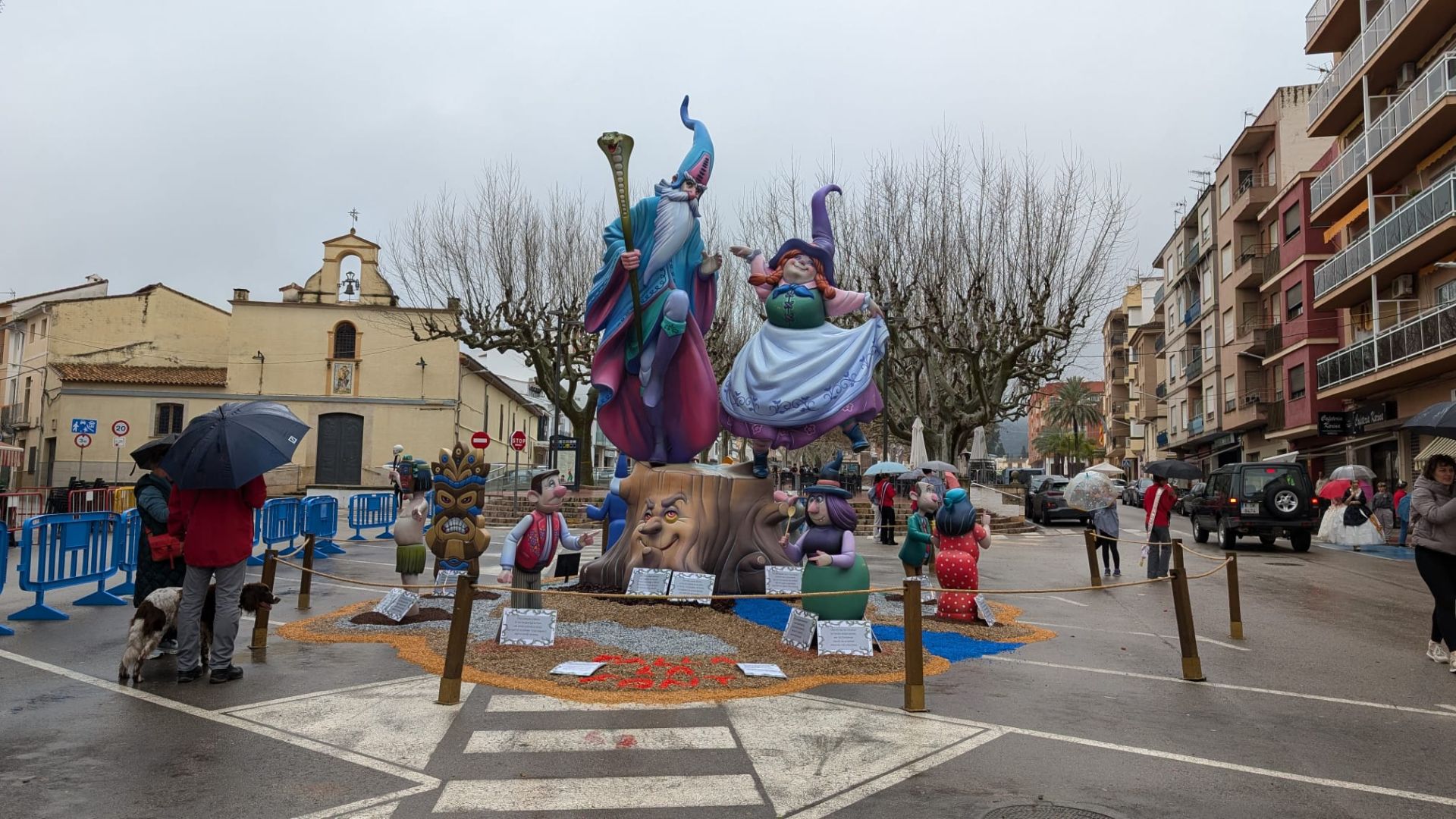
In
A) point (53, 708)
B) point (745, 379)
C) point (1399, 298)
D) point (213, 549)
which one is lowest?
point (53, 708)

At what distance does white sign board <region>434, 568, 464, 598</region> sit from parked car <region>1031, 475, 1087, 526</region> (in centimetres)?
2191

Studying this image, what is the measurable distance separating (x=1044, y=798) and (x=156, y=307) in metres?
45.7

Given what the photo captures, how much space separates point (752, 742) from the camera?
5.28 metres

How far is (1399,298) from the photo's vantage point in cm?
2548

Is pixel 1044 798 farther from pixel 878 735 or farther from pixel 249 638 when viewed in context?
pixel 249 638

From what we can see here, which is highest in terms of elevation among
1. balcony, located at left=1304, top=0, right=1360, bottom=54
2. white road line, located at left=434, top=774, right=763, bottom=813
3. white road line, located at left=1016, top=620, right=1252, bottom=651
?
balcony, located at left=1304, top=0, right=1360, bottom=54

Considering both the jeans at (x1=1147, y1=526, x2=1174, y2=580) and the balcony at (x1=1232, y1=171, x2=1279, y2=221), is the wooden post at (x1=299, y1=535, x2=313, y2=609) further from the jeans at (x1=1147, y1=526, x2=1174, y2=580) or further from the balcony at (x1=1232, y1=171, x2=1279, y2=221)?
the balcony at (x1=1232, y1=171, x2=1279, y2=221)

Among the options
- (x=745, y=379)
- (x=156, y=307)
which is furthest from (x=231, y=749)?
(x=156, y=307)

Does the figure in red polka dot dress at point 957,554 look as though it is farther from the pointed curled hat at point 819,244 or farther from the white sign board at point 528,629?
the white sign board at point 528,629

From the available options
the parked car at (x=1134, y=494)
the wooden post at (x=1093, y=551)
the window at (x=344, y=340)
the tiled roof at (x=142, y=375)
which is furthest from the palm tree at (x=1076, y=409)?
the wooden post at (x=1093, y=551)

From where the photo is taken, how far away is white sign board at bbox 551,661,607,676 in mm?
6759

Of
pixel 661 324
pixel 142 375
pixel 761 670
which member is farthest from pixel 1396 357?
pixel 142 375

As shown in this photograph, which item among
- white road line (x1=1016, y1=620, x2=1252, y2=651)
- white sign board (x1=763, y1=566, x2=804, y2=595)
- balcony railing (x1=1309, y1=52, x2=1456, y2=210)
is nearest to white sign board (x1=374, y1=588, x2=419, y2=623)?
white sign board (x1=763, y1=566, x2=804, y2=595)

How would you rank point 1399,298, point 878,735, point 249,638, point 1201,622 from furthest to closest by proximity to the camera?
point 1399,298 → point 1201,622 → point 249,638 → point 878,735
